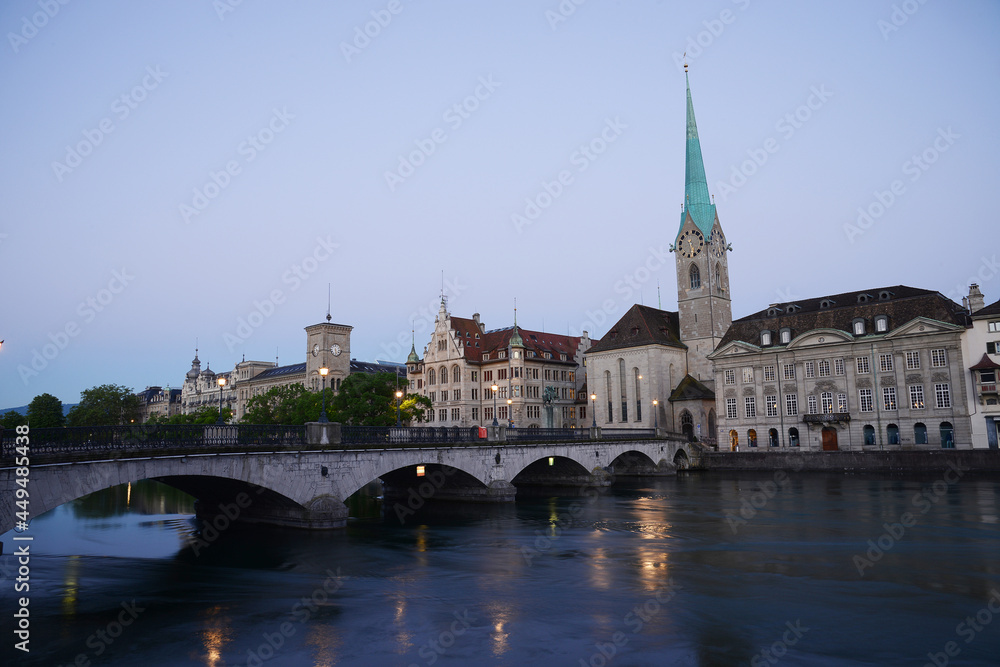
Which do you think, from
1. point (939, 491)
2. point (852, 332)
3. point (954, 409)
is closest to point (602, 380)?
point (852, 332)

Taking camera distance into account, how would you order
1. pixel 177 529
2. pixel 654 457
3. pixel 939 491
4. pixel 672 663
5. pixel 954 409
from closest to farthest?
pixel 672 663 < pixel 177 529 < pixel 939 491 < pixel 954 409 < pixel 654 457

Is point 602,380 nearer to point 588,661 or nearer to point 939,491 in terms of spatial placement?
point 939,491

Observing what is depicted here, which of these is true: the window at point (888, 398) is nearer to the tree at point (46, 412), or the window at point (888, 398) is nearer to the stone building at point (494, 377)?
the stone building at point (494, 377)

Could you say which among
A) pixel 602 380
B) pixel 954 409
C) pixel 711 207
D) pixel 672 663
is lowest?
pixel 672 663

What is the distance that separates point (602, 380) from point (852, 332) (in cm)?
3089

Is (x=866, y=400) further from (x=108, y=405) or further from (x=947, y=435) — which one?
(x=108, y=405)

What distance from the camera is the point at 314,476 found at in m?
32.2

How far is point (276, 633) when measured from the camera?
683 inches
